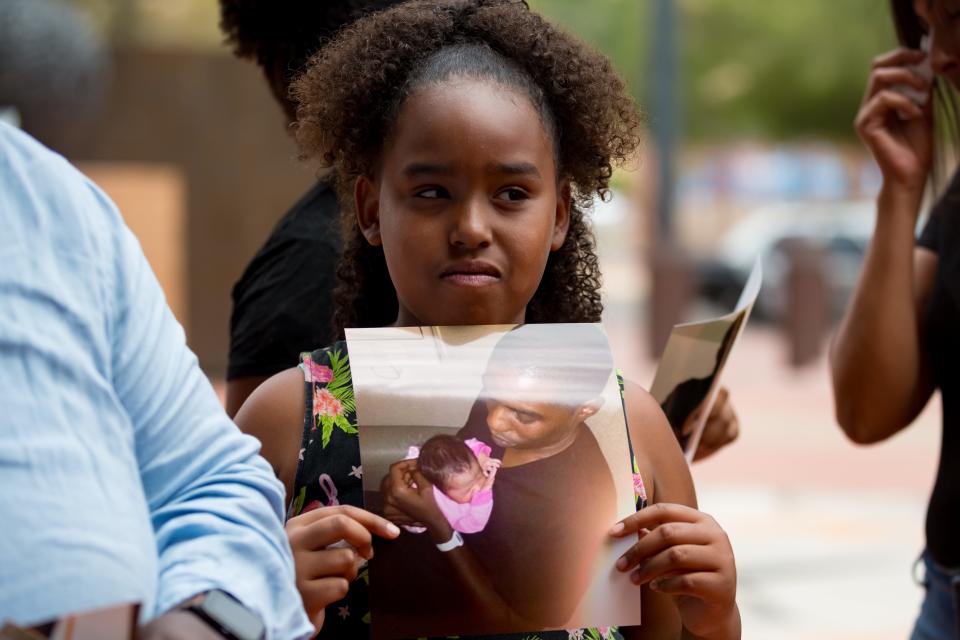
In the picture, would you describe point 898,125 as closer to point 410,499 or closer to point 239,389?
point 239,389

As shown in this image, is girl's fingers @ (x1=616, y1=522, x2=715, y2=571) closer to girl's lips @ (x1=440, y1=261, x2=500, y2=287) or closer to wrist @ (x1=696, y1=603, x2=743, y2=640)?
wrist @ (x1=696, y1=603, x2=743, y2=640)

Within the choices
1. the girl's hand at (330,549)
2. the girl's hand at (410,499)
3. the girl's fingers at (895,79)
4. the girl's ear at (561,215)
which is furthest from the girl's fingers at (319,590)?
the girl's fingers at (895,79)

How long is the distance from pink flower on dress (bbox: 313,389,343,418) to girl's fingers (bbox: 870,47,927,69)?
1.53 metres

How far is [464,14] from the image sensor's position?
6.76ft

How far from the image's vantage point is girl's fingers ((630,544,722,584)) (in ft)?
5.43

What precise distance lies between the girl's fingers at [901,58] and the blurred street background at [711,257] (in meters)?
0.53

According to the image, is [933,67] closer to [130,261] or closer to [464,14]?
[464,14]

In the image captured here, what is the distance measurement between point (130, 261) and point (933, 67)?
1.75 metres

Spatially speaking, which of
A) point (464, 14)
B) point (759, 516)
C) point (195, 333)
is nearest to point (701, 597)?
point (464, 14)

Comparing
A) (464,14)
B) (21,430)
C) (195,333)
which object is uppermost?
(464,14)

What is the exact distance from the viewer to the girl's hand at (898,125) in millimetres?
2715

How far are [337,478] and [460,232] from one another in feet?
1.21

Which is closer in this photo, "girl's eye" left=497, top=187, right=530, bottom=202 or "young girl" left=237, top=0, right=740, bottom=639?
"young girl" left=237, top=0, right=740, bottom=639

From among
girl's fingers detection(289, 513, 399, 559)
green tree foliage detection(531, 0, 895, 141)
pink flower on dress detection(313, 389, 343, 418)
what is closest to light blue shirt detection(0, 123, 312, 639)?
girl's fingers detection(289, 513, 399, 559)
